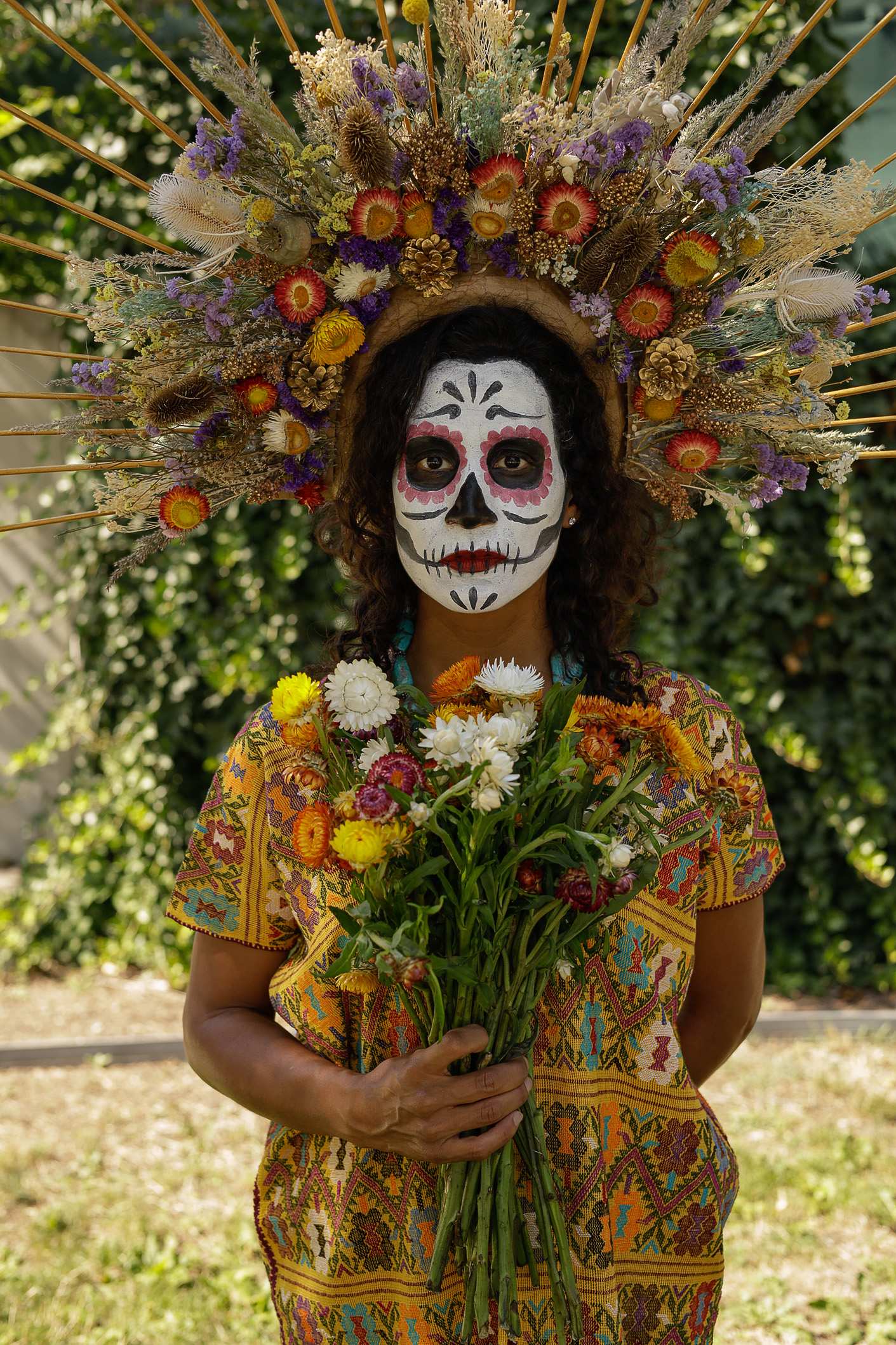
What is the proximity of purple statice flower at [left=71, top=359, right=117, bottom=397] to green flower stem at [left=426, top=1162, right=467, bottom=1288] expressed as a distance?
3.98 ft

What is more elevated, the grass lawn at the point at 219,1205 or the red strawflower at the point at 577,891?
the red strawflower at the point at 577,891

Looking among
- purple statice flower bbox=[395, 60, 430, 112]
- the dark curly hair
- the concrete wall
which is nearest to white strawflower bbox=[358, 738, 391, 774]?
the dark curly hair

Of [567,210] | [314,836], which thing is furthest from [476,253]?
[314,836]

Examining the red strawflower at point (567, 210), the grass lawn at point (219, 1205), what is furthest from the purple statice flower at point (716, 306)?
the grass lawn at point (219, 1205)

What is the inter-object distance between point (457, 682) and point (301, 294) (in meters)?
0.64

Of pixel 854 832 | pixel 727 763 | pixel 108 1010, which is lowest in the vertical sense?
pixel 108 1010

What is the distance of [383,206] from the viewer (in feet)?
5.18

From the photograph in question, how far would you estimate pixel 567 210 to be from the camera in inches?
62.2

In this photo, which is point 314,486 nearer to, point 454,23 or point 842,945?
point 454,23

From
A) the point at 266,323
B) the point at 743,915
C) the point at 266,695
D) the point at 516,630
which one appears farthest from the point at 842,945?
the point at 266,323

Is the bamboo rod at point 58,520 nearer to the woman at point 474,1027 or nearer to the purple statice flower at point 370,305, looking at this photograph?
the woman at point 474,1027

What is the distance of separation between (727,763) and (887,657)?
2882 millimetres

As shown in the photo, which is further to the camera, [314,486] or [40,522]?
[314,486]

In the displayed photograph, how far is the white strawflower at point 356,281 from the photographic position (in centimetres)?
162
